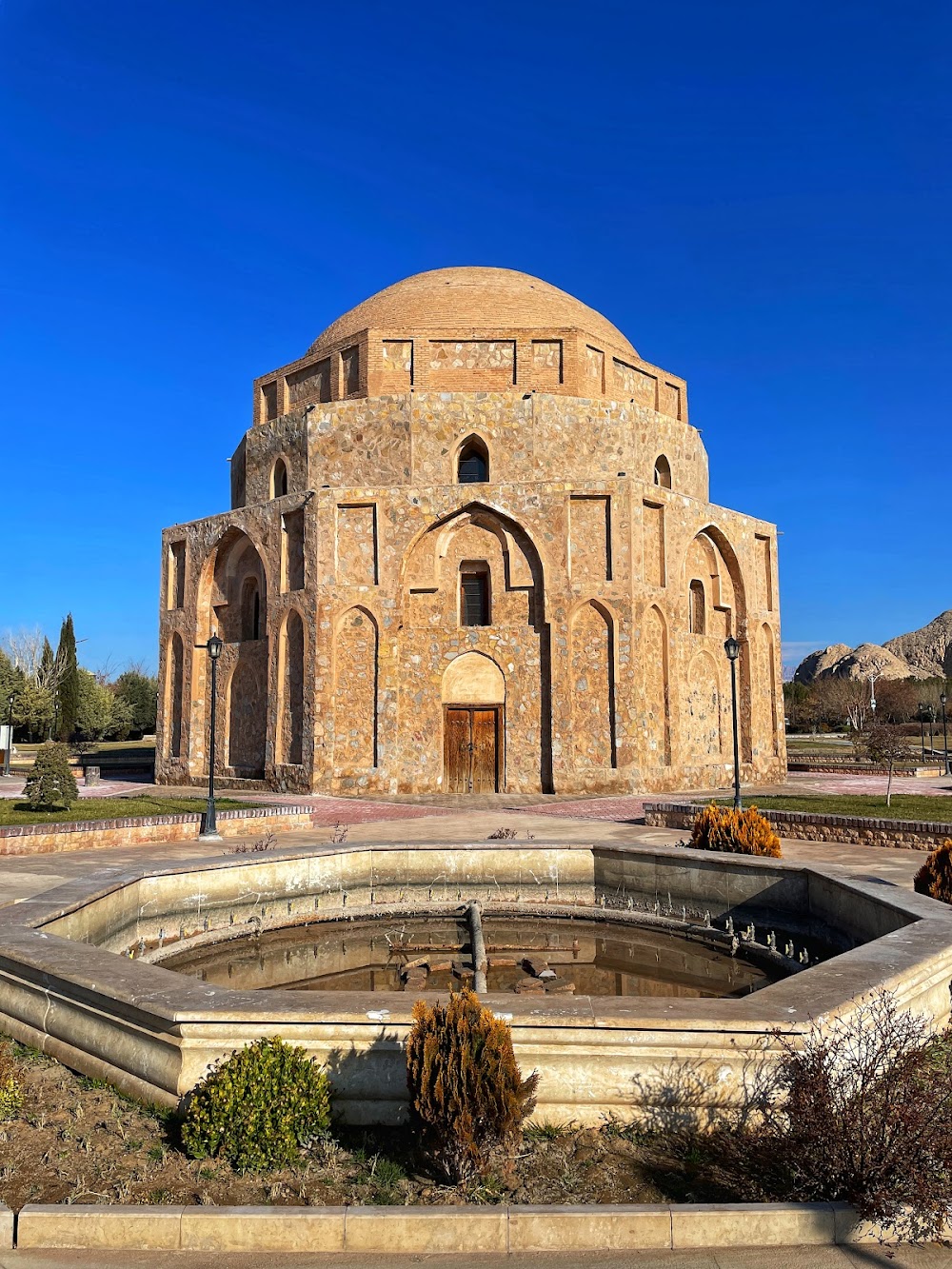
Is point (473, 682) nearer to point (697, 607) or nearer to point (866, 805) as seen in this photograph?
point (697, 607)

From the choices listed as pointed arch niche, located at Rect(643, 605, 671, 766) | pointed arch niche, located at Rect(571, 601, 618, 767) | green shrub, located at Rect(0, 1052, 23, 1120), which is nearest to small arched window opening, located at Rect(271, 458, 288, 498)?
pointed arch niche, located at Rect(571, 601, 618, 767)

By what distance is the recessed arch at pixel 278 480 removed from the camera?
82.8ft

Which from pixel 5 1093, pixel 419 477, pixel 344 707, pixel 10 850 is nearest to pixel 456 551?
pixel 419 477

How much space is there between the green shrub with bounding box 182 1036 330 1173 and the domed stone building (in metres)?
17.1

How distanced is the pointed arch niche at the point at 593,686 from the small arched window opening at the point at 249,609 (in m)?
9.82

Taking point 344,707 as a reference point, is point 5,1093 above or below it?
below

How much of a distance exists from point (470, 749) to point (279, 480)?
383 inches

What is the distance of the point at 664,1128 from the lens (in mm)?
4074

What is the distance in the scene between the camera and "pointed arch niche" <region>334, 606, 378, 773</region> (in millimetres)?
21656

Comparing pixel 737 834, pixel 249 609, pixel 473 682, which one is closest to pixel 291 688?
pixel 249 609

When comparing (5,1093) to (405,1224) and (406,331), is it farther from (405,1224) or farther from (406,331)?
(406,331)

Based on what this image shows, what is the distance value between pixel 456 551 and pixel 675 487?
7.10 m

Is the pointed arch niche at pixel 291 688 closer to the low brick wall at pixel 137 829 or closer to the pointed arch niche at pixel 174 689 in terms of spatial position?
the pointed arch niche at pixel 174 689

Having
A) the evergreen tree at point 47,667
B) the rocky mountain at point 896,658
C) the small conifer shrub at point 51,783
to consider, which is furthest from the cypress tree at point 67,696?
the rocky mountain at point 896,658
